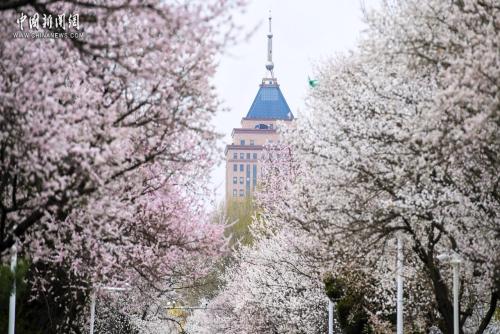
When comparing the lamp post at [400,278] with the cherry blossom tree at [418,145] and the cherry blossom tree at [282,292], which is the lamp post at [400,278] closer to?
the cherry blossom tree at [418,145]

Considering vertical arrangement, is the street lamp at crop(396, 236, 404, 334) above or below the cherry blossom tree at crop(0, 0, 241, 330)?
below

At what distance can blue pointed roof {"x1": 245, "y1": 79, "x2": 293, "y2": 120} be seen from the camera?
176250 mm

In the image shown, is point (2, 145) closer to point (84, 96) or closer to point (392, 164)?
point (84, 96)

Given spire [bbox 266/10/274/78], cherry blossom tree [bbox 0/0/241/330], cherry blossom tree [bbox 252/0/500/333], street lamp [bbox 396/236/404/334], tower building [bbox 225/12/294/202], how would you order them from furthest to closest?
spire [bbox 266/10/274/78]
tower building [bbox 225/12/294/202]
street lamp [bbox 396/236/404/334]
cherry blossom tree [bbox 252/0/500/333]
cherry blossom tree [bbox 0/0/241/330]

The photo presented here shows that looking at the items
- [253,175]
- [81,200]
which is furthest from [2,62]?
[253,175]

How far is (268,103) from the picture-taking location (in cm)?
17862

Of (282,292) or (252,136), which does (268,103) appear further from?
(282,292)

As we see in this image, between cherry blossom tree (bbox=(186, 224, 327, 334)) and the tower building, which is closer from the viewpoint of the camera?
cherry blossom tree (bbox=(186, 224, 327, 334))

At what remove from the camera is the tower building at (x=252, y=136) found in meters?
172

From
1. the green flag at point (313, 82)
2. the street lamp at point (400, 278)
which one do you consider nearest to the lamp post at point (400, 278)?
the street lamp at point (400, 278)

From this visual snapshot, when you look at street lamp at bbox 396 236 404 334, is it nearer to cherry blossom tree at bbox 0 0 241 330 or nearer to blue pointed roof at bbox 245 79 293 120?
cherry blossom tree at bbox 0 0 241 330

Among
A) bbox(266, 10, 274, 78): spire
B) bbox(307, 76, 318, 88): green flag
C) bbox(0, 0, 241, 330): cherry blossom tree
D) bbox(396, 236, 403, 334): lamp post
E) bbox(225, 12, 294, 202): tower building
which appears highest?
bbox(266, 10, 274, 78): spire

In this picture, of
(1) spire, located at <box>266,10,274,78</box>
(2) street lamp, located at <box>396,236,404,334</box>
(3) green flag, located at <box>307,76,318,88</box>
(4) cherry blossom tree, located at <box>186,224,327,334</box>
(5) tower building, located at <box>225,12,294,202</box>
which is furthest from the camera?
(1) spire, located at <box>266,10,274,78</box>

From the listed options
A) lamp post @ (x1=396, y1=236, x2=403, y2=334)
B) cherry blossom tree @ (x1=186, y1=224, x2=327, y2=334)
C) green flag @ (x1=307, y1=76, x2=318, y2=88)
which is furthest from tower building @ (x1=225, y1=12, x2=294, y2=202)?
lamp post @ (x1=396, y1=236, x2=403, y2=334)
